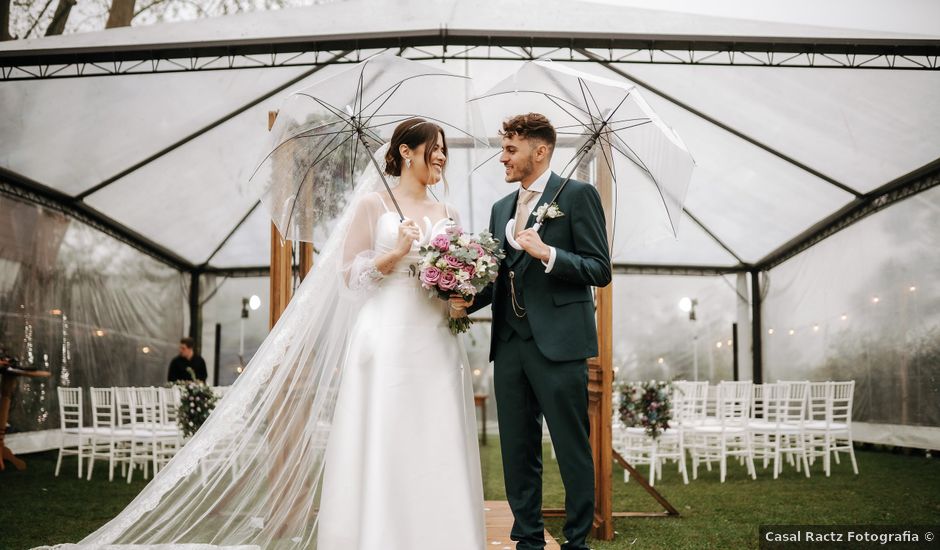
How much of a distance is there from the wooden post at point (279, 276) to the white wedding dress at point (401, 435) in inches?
68.4

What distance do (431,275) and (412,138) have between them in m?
0.76

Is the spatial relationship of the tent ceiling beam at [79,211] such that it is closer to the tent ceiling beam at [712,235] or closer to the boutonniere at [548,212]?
the boutonniere at [548,212]

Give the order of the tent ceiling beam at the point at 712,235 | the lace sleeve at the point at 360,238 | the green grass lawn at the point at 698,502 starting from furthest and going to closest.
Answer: the tent ceiling beam at the point at 712,235
the green grass lawn at the point at 698,502
the lace sleeve at the point at 360,238

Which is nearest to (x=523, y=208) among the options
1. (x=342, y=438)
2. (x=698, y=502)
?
(x=342, y=438)

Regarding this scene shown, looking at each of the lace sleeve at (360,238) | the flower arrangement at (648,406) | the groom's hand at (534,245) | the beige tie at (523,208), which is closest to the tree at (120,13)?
the flower arrangement at (648,406)

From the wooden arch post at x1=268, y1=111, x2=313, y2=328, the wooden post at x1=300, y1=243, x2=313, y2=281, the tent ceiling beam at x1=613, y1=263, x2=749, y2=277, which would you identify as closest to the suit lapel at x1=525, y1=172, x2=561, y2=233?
the wooden arch post at x1=268, y1=111, x2=313, y2=328

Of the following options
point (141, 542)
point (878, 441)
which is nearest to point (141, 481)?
point (141, 542)

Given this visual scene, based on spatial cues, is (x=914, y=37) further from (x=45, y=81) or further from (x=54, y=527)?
(x=45, y=81)

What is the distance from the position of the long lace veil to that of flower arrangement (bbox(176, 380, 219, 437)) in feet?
13.8

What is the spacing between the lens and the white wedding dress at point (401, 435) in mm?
2986

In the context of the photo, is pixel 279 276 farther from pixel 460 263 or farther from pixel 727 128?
pixel 727 128

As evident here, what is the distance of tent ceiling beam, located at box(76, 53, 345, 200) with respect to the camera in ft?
28.1

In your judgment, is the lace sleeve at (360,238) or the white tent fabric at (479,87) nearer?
the lace sleeve at (360,238)

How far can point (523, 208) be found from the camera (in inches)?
126
